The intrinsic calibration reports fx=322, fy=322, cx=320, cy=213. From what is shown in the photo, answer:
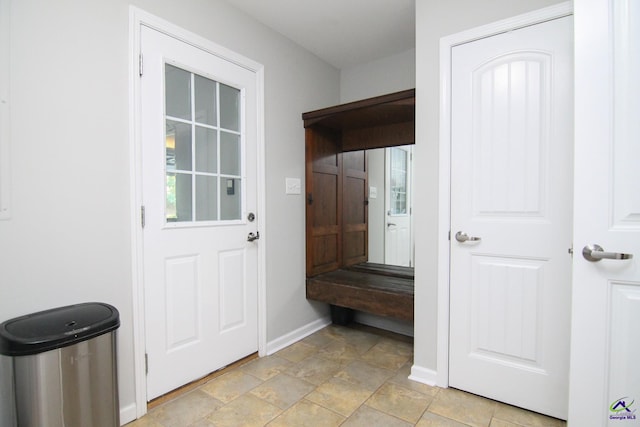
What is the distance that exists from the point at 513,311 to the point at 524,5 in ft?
5.36

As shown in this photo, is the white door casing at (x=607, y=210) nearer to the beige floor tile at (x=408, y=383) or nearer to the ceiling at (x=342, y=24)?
the beige floor tile at (x=408, y=383)

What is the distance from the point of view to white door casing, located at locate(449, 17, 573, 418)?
164cm

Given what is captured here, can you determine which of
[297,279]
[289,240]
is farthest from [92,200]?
[297,279]

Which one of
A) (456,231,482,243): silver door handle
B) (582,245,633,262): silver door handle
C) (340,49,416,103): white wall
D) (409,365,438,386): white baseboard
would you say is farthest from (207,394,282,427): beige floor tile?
(340,49,416,103): white wall

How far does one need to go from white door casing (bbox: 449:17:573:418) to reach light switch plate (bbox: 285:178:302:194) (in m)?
1.26

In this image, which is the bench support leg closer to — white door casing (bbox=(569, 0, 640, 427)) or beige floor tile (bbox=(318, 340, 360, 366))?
beige floor tile (bbox=(318, 340, 360, 366))

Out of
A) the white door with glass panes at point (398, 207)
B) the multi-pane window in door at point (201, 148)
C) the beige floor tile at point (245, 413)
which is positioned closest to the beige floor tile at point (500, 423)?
the beige floor tile at point (245, 413)

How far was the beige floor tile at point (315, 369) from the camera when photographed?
210cm

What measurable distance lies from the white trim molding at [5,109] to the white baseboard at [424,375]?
2264 mm

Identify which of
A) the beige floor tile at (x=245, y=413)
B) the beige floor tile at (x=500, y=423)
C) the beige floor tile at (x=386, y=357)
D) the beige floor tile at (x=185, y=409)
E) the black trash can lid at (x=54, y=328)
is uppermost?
the black trash can lid at (x=54, y=328)

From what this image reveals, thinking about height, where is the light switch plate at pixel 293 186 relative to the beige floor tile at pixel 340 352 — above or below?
above

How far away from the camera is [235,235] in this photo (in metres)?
2.23

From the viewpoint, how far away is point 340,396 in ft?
6.23

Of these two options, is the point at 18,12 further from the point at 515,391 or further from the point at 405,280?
the point at 515,391
